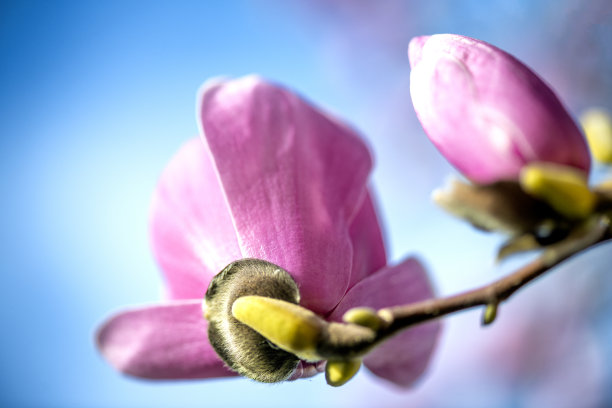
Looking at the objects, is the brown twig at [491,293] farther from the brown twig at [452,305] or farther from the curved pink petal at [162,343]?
the curved pink petal at [162,343]

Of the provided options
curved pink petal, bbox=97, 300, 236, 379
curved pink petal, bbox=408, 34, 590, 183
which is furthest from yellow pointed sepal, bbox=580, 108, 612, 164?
curved pink petal, bbox=97, 300, 236, 379

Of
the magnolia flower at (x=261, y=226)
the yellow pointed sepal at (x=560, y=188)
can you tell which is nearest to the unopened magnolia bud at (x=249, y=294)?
the magnolia flower at (x=261, y=226)

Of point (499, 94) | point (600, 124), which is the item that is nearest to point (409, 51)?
point (499, 94)

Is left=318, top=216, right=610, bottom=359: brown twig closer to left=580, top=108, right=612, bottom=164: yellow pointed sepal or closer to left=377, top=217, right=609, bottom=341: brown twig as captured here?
left=377, top=217, right=609, bottom=341: brown twig

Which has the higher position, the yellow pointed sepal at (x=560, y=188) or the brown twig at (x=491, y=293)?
the yellow pointed sepal at (x=560, y=188)

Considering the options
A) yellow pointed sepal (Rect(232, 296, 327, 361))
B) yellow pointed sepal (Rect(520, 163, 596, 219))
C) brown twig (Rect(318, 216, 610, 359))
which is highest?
yellow pointed sepal (Rect(520, 163, 596, 219))

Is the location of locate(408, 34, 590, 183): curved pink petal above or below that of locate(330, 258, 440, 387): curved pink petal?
above
